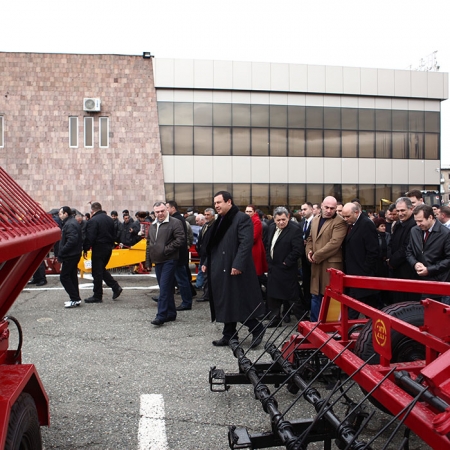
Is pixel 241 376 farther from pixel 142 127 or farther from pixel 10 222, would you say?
pixel 142 127

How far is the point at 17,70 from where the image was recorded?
25.0m

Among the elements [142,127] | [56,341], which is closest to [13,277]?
[56,341]

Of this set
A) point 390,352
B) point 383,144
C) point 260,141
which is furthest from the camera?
point 383,144

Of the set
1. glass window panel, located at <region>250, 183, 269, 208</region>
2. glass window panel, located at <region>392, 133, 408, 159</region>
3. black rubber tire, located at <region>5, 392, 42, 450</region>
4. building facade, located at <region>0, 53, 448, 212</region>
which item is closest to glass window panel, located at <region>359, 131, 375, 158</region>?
building facade, located at <region>0, 53, 448, 212</region>

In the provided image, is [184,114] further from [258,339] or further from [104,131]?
[258,339]

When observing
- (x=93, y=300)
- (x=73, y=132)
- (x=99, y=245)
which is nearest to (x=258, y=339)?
(x=93, y=300)

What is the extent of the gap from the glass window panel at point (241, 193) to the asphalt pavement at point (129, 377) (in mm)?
18256

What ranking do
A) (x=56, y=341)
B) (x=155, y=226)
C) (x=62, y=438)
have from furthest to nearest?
(x=155, y=226)
(x=56, y=341)
(x=62, y=438)

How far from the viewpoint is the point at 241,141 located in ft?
87.9

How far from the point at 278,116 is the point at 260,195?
4.53m

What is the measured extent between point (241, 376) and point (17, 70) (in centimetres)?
2523

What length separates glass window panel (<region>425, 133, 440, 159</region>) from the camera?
29031mm

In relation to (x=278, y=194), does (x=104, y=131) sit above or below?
above

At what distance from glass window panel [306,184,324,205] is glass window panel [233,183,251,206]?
11.6ft
